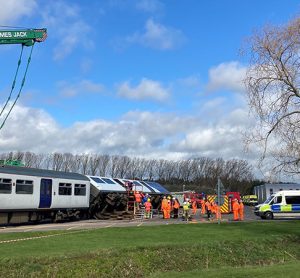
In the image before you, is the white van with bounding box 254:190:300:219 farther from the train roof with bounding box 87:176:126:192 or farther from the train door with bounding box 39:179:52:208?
the train door with bounding box 39:179:52:208

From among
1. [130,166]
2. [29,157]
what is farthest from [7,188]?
[130,166]

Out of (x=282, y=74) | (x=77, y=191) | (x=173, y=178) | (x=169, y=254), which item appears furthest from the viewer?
(x=173, y=178)

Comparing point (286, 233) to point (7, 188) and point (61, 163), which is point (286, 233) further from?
point (61, 163)

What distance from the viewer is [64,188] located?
1232 inches

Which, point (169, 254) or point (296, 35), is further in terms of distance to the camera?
point (296, 35)

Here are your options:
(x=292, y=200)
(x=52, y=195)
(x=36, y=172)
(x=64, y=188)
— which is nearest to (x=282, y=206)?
(x=292, y=200)

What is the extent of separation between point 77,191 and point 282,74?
1767 centimetres

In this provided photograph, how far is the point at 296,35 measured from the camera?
20594mm

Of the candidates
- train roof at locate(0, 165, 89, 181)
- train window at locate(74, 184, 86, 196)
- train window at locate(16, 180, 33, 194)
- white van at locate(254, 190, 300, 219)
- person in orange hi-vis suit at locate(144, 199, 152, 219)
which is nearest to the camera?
train roof at locate(0, 165, 89, 181)

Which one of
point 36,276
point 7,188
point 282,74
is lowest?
point 36,276

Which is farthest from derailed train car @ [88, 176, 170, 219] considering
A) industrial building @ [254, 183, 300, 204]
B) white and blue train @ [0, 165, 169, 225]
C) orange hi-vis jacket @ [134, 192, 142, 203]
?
industrial building @ [254, 183, 300, 204]

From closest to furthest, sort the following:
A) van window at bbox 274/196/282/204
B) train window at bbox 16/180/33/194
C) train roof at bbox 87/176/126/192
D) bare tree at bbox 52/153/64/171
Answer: train window at bbox 16/180/33/194 → train roof at bbox 87/176/126/192 → van window at bbox 274/196/282/204 → bare tree at bbox 52/153/64/171

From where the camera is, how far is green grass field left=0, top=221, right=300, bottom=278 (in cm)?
1366

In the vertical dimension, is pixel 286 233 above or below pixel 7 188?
below
